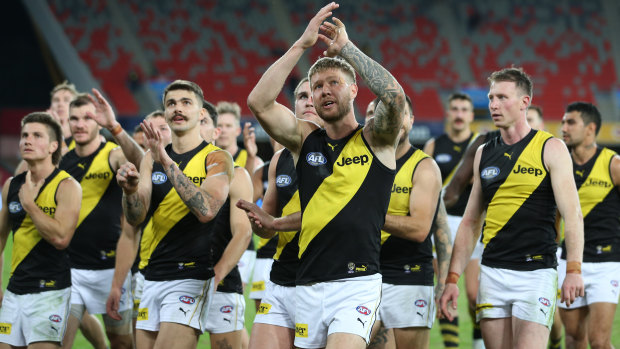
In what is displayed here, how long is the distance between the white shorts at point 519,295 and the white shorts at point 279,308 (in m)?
1.52

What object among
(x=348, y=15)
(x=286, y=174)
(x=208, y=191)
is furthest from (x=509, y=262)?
(x=348, y=15)

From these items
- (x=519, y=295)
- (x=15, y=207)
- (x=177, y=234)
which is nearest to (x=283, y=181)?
(x=177, y=234)

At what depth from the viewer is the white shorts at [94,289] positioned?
769cm

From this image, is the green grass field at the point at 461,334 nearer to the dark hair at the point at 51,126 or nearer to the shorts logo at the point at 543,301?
the dark hair at the point at 51,126

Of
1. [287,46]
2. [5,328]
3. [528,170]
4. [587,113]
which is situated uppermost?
[287,46]

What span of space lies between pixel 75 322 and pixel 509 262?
4162mm

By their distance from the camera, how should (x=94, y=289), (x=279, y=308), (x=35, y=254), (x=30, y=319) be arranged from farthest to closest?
(x=94, y=289)
(x=35, y=254)
(x=30, y=319)
(x=279, y=308)

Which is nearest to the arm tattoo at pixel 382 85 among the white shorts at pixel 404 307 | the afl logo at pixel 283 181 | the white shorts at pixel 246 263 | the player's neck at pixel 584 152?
the afl logo at pixel 283 181

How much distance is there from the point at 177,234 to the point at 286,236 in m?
0.86

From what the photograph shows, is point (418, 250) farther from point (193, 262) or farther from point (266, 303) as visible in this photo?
point (193, 262)

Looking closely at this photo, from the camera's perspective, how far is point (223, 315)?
264 inches

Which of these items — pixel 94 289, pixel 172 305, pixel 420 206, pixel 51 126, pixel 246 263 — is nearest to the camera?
pixel 172 305

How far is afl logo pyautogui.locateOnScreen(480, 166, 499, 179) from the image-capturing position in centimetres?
600

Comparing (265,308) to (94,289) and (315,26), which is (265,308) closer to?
(315,26)
